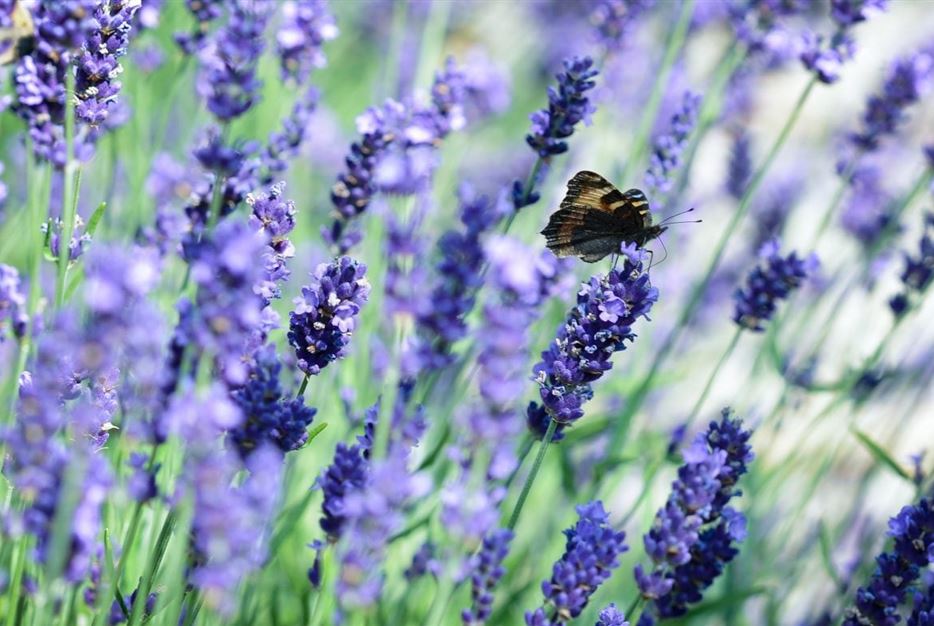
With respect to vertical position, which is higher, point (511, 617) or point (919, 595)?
point (511, 617)

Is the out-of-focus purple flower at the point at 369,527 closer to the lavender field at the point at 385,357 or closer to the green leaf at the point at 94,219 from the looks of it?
the lavender field at the point at 385,357

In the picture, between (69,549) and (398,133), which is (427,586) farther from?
(69,549)

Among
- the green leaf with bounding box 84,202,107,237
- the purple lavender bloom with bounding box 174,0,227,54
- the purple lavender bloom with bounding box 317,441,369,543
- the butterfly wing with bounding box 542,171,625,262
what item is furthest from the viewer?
the purple lavender bloom with bounding box 174,0,227,54

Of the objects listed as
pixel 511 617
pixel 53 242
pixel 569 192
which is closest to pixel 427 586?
pixel 511 617

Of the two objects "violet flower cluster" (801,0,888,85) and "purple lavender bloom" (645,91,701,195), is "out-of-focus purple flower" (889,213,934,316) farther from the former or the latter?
"purple lavender bloom" (645,91,701,195)

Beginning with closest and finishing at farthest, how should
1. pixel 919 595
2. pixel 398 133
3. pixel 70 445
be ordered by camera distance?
1. pixel 70 445
2. pixel 919 595
3. pixel 398 133

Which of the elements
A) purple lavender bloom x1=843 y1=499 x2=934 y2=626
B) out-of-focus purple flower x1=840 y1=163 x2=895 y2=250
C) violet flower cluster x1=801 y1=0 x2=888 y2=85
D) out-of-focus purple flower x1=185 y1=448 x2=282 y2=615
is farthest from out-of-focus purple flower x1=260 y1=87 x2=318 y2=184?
out-of-focus purple flower x1=840 y1=163 x2=895 y2=250
